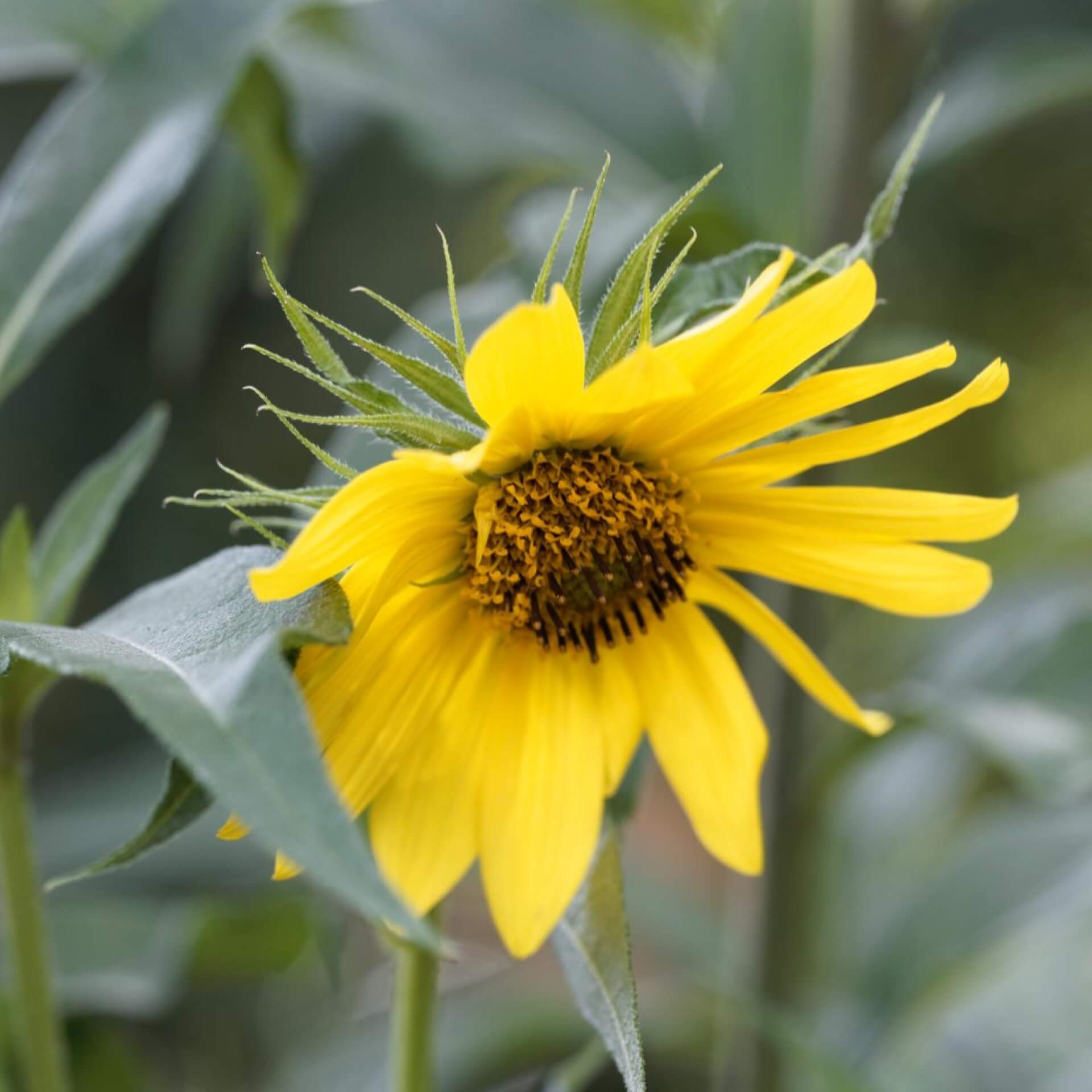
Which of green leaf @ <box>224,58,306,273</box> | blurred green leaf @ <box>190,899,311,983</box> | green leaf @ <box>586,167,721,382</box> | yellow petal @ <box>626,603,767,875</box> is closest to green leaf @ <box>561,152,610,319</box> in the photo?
green leaf @ <box>586,167,721,382</box>

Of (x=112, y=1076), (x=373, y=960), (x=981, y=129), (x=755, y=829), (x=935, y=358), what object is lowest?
(x=373, y=960)

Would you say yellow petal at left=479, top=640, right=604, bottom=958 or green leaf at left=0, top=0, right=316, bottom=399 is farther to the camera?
green leaf at left=0, top=0, right=316, bottom=399

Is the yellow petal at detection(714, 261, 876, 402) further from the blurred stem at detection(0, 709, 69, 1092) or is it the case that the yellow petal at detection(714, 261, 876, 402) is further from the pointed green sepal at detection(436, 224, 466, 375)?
the blurred stem at detection(0, 709, 69, 1092)

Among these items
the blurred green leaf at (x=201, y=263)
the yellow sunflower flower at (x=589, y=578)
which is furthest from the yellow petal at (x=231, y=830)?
the blurred green leaf at (x=201, y=263)

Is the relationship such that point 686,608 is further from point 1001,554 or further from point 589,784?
point 1001,554

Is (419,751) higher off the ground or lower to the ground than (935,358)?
lower

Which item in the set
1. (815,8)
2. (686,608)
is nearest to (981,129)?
(815,8)

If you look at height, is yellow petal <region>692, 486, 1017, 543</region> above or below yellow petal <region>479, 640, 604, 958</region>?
above
